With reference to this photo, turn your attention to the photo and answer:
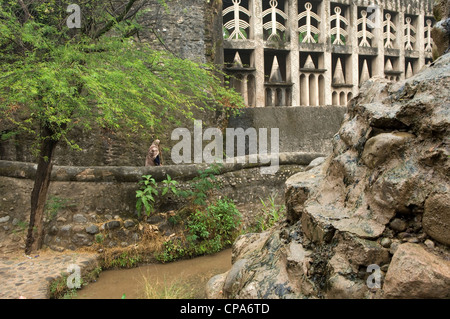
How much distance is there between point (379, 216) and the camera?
9.95ft

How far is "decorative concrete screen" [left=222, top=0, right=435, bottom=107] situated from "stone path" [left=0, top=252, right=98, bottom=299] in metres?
8.46

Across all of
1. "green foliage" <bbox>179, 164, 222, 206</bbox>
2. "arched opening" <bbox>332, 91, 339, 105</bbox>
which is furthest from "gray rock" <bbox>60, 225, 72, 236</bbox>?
"arched opening" <bbox>332, 91, 339, 105</bbox>

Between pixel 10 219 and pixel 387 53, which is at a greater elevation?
pixel 387 53

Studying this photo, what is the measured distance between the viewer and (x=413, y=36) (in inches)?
639

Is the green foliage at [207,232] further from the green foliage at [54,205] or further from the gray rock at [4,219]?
the gray rock at [4,219]

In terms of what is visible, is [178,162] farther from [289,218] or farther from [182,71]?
[289,218]

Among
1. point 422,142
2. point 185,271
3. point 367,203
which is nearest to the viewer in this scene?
point 422,142

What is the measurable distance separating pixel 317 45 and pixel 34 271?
1239cm

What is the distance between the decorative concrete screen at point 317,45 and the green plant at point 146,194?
21.8 ft

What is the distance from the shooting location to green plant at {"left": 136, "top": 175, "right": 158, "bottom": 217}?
6613 mm

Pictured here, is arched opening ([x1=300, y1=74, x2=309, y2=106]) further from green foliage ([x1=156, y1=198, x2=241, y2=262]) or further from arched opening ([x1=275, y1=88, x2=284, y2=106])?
green foliage ([x1=156, y1=198, x2=241, y2=262])

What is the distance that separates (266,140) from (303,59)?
19.9ft

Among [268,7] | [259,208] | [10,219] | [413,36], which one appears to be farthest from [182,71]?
[413,36]

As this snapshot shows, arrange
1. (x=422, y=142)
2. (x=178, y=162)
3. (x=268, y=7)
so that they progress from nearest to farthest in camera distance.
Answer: (x=422, y=142) → (x=178, y=162) → (x=268, y=7)
